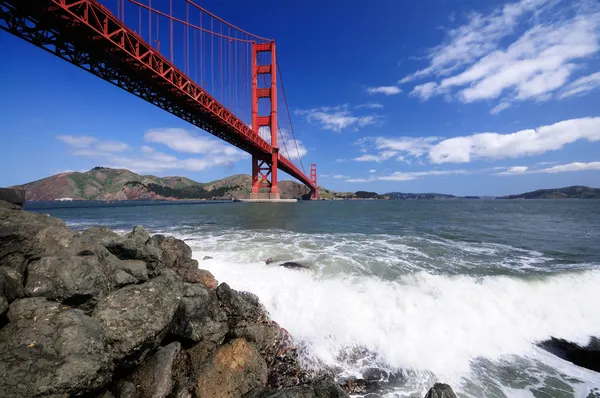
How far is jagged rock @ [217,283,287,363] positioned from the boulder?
21 centimetres

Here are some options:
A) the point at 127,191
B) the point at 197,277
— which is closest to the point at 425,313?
the point at 197,277

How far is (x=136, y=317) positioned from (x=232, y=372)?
1288 millimetres

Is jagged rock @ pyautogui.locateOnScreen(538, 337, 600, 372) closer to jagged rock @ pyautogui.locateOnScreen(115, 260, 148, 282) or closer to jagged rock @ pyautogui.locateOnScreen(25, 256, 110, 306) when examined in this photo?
jagged rock @ pyautogui.locateOnScreen(115, 260, 148, 282)

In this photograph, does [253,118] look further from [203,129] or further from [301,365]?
[301,365]

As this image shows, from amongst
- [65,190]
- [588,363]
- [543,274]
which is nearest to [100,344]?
[588,363]

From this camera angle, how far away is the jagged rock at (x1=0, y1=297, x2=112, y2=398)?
209 centimetres

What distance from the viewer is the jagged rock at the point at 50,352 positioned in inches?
82.2

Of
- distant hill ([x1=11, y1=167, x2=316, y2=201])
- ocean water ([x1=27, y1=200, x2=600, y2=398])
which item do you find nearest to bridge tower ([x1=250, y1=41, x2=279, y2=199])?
ocean water ([x1=27, y1=200, x2=600, y2=398])

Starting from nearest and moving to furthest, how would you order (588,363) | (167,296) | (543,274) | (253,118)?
1. (167,296)
2. (588,363)
3. (543,274)
4. (253,118)

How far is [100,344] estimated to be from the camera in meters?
2.59

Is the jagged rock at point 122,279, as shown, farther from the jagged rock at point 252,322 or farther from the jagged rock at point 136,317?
→ the jagged rock at point 252,322

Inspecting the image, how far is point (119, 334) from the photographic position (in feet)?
9.33

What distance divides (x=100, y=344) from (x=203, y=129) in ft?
99.6

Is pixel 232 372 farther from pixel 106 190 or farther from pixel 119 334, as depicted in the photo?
pixel 106 190
